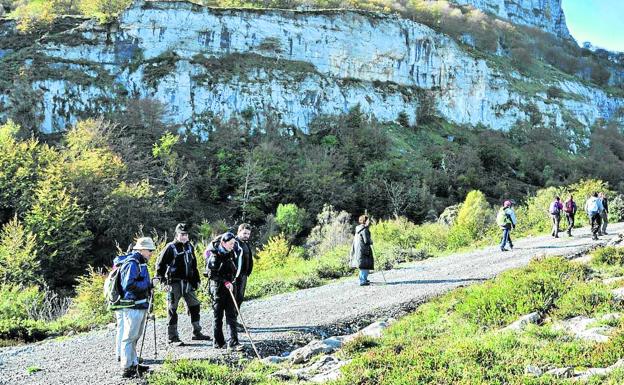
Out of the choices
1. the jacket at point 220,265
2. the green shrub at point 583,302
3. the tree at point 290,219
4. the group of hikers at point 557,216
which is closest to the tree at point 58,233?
the tree at point 290,219

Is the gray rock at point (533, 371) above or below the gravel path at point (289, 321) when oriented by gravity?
above

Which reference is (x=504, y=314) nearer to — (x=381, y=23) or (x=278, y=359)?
(x=278, y=359)

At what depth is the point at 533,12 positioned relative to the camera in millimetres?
140000

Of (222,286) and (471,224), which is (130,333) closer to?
(222,286)

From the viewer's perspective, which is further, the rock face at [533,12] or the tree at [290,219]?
the rock face at [533,12]

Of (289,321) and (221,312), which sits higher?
(221,312)

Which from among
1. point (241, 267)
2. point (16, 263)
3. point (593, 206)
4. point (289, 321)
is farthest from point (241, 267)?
point (16, 263)

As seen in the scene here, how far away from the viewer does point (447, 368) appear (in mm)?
4973

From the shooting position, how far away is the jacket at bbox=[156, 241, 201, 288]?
7395 millimetres

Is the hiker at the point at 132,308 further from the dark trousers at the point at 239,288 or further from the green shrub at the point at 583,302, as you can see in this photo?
the green shrub at the point at 583,302

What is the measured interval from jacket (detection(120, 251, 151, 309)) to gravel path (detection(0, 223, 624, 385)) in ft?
3.15

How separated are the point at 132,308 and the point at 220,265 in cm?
143

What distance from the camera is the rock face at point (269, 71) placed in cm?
4894

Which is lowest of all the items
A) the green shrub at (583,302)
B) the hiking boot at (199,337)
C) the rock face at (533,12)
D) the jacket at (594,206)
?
the hiking boot at (199,337)
